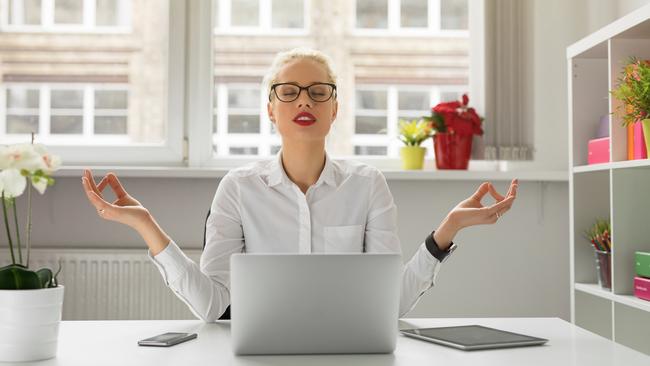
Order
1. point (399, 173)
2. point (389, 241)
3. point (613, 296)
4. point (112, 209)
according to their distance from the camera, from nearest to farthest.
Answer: point (112, 209) → point (389, 241) → point (613, 296) → point (399, 173)

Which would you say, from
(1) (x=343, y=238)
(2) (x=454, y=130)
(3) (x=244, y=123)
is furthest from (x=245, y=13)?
(1) (x=343, y=238)

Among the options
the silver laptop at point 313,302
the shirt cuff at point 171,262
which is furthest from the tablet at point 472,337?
the shirt cuff at point 171,262

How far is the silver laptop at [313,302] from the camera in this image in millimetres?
1145

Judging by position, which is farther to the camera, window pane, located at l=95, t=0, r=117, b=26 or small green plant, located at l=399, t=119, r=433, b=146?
window pane, located at l=95, t=0, r=117, b=26

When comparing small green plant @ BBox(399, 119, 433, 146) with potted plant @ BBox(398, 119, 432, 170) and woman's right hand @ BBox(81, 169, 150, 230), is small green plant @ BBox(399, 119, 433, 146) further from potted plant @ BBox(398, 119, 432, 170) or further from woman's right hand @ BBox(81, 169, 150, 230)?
woman's right hand @ BBox(81, 169, 150, 230)

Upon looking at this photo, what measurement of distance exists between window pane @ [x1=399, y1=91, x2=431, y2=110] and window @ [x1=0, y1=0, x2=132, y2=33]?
4.20 feet

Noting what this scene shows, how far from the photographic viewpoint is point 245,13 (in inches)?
127

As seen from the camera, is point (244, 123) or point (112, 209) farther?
point (244, 123)

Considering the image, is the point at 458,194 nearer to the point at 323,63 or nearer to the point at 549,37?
the point at 549,37

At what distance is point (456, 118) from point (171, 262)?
174 centimetres

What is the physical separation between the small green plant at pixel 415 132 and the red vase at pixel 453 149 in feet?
0.15

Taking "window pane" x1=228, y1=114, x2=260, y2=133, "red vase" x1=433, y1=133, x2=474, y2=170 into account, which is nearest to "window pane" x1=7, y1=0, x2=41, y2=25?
"window pane" x1=228, y1=114, x2=260, y2=133

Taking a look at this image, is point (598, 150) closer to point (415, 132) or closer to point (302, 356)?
point (415, 132)

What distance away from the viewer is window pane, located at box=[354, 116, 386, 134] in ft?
10.7
